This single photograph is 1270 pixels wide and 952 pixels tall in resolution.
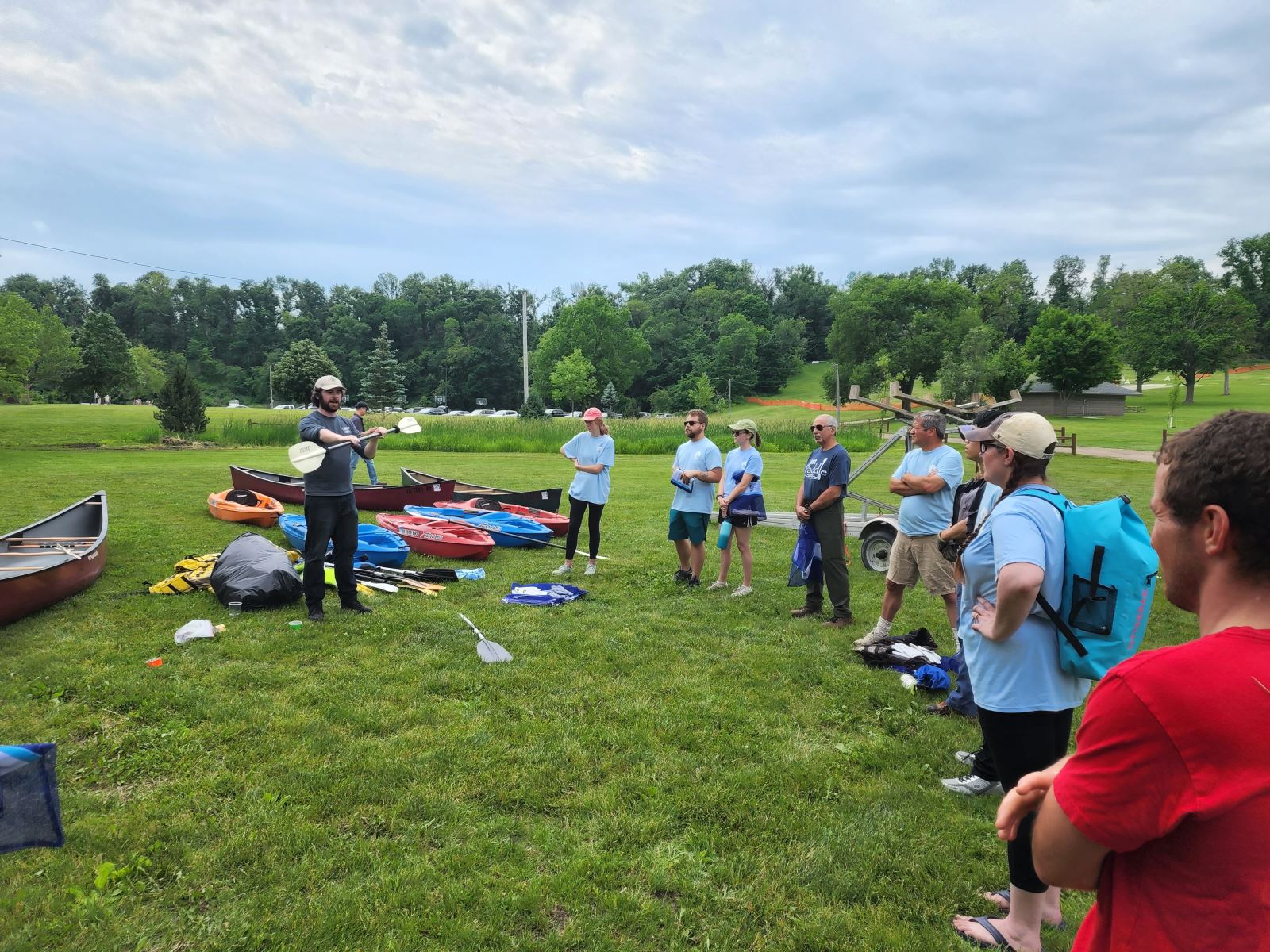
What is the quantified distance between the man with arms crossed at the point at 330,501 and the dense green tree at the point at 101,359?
52323 mm

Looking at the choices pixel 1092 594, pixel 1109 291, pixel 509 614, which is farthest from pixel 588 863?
pixel 1109 291

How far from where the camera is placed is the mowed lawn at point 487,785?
3244 millimetres

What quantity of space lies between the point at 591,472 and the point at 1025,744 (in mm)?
6578

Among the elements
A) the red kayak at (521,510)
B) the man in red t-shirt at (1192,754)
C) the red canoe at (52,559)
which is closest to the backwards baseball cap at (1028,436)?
the man in red t-shirt at (1192,754)

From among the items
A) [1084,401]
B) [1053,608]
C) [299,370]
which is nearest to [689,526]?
[1053,608]

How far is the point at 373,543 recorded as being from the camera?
991 cm

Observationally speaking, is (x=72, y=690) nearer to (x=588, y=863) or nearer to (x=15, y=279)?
(x=588, y=863)

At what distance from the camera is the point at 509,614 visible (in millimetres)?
7703

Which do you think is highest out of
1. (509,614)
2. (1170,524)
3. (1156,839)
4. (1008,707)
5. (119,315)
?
(119,315)

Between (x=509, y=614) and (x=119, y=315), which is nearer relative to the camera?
(x=509, y=614)

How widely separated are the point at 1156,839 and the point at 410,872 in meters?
3.31

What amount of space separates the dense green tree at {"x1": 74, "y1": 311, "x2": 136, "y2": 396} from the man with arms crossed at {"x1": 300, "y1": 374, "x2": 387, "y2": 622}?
52323 millimetres

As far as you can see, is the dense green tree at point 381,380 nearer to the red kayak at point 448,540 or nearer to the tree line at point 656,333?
the tree line at point 656,333

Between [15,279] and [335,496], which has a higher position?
[15,279]
